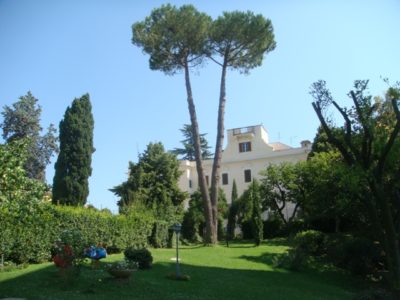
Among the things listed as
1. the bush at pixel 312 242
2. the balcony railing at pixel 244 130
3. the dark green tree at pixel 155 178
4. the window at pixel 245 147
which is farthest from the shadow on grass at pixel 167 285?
the balcony railing at pixel 244 130

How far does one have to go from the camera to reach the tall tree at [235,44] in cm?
2755

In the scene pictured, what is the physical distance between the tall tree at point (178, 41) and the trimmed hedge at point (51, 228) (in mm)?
6217

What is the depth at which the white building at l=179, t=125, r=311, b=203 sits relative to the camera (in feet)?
147

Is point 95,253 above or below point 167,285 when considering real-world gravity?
above

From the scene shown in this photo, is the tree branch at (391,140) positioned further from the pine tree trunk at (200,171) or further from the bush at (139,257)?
→ the pine tree trunk at (200,171)

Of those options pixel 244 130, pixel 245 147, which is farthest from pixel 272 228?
pixel 244 130

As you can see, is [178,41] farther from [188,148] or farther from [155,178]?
[188,148]

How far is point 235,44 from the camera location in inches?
1125

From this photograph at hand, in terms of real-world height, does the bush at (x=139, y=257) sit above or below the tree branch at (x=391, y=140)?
below

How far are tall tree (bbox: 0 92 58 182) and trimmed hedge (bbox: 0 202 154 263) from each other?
22.1m

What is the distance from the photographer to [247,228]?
3547cm

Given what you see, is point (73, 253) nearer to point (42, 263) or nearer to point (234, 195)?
point (42, 263)

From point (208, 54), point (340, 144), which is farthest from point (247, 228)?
point (340, 144)

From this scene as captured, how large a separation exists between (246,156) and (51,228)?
1243 inches
